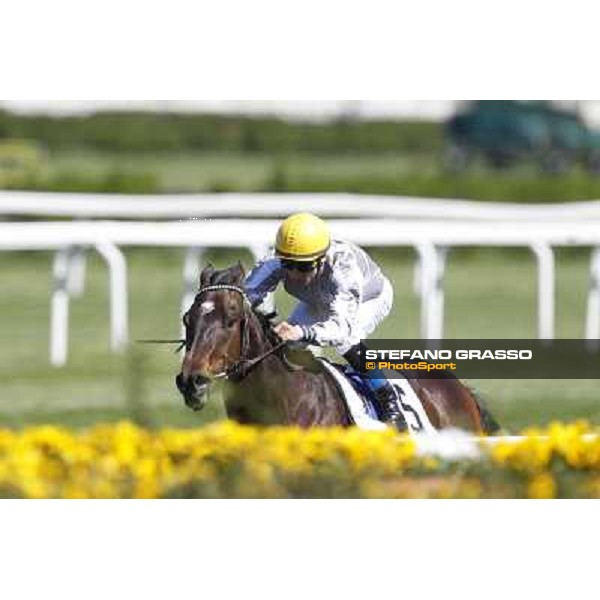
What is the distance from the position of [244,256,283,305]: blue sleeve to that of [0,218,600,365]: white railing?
0.61 feet

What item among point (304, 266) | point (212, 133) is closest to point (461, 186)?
point (212, 133)

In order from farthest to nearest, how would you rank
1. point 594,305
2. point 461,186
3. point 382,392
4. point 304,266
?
point 461,186, point 594,305, point 382,392, point 304,266

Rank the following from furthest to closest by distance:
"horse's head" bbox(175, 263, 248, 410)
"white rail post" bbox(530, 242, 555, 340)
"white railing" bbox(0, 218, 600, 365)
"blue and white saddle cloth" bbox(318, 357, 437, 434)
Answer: "white rail post" bbox(530, 242, 555, 340)
"white railing" bbox(0, 218, 600, 365)
"blue and white saddle cloth" bbox(318, 357, 437, 434)
"horse's head" bbox(175, 263, 248, 410)

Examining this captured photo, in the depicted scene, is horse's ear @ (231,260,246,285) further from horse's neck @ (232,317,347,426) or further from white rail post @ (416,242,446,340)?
white rail post @ (416,242,446,340)

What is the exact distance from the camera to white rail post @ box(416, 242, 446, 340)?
6.37 meters

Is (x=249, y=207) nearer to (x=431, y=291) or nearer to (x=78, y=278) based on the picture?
(x=431, y=291)

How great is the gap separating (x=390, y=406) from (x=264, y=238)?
0.69 metres

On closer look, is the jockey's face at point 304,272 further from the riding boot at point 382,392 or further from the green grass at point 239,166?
the green grass at point 239,166

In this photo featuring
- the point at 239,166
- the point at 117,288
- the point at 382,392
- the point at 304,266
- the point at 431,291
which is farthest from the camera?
the point at 239,166

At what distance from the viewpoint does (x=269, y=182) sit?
824 cm

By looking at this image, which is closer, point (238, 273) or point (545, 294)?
point (238, 273)

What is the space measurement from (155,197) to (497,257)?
274 centimetres

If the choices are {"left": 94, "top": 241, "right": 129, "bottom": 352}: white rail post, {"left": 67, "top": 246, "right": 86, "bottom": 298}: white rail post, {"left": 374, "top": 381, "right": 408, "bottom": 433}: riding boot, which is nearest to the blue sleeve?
{"left": 374, "top": 381, "right": 408, "bottom": 433}: riding boot

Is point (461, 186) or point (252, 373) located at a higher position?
point (461, 186)
